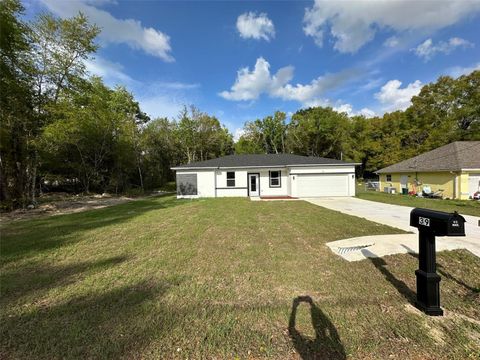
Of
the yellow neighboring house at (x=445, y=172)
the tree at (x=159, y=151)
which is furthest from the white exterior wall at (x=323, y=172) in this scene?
the tree at (x=159, y=151)

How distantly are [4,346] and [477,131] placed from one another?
Result: 123ft

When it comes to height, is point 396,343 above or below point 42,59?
below

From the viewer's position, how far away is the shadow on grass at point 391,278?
10.2 ft

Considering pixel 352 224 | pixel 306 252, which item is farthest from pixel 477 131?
pixel 306 252

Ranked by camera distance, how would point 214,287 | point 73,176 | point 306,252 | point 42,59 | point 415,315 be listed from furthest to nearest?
1. point 73,176
2. point 42,59
3. point 306,252
4. point 214,287
5. point 415,315

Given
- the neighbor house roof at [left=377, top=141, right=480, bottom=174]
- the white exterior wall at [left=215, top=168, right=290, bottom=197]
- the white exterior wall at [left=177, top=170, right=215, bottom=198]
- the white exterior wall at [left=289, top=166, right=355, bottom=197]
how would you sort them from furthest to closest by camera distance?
1. the white exterior wall at [left=215, top=168, right=290, bottom=197]
2. the white exterior wall at [left=177, top=170, right=215, bottom=198]
3. the white exterior wall at [left=289, top=166, right=355, bottom=197]
4. the neighbor house roof at [left=377, top=141, right=480, bottom=174]

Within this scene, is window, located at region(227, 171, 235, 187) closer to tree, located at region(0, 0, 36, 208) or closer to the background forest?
the background forest

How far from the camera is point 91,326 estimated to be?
100 inches

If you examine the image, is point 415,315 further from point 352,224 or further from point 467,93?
point 467,93

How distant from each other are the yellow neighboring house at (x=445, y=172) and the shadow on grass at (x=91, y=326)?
1958 cm

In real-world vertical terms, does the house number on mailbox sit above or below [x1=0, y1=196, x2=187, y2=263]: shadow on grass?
above

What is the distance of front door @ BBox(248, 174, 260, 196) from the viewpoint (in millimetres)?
17797

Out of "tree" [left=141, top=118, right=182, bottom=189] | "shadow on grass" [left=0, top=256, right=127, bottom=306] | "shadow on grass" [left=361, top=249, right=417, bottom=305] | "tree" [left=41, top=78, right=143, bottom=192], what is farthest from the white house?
"shadow on grass" [left=0, top=256, right=127, bottom=306]

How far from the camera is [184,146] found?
35.0 m
